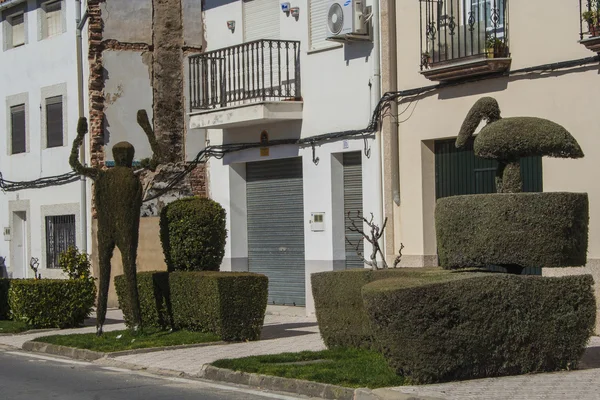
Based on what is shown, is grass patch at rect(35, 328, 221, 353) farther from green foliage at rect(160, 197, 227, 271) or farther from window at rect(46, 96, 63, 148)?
window at rect(46, 96, 63, 148)

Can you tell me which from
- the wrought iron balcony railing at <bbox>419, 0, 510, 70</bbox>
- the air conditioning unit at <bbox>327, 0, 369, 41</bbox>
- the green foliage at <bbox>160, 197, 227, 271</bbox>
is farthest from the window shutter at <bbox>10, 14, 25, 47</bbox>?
the wrought iron balcony railing at <bbox>419, 0, 510, 70</bbox>

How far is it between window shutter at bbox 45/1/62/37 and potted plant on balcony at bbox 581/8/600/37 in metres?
14.7

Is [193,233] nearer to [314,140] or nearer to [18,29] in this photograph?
[314,140]

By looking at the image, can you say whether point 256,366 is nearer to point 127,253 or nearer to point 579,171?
point 127,253

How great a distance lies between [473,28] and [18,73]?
14.4m

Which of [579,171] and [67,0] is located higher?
[67,0]

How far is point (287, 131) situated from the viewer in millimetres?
20953

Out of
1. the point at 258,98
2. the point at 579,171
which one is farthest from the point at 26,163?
the point at 579,171

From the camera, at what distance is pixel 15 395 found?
11516 millimetres

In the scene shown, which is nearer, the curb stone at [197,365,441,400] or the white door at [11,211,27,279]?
the curb stone at [197,365,441,400]

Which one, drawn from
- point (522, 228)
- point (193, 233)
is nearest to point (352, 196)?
point (193, 233)

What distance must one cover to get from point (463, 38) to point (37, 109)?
13.2 meters

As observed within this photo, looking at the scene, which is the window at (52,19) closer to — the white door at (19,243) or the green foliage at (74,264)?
the white door at (19,243)

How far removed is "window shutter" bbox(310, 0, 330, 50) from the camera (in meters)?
19.9
